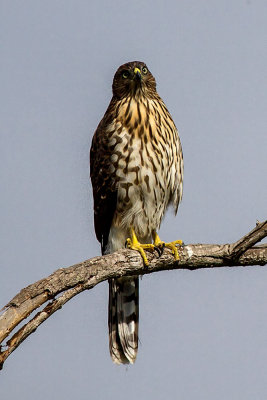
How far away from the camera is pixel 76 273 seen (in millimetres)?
5012

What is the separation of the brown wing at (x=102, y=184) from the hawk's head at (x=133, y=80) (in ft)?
1.32

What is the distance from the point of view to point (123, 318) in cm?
727

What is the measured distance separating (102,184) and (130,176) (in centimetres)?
33

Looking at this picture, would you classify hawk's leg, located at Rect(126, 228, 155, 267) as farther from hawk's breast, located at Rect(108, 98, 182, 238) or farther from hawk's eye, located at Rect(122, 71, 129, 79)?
hawk's eye, located at Rect(122, 71, 129, 79)

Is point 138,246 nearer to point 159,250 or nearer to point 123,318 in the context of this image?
point 159,250

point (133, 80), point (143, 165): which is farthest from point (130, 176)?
point (133, 80)

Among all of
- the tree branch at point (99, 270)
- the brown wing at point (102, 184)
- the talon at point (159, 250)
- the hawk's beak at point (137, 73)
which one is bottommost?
the tree branch at point (99, 270)

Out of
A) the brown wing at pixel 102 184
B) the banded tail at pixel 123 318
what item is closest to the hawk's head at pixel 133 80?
the brown wing at pixel 102 184

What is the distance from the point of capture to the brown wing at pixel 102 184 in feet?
21.8

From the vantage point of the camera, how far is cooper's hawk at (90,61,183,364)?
6.59 meters

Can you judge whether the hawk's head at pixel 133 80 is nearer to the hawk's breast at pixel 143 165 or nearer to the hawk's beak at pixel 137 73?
the hawk's beak at pixel 137 73

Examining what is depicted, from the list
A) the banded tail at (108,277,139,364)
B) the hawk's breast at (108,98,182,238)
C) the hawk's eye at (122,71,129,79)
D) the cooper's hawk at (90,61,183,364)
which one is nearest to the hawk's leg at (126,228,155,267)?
the cooper's hawk at (90,61,183,364)

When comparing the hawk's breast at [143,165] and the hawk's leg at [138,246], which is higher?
the hawk's breast at [143,165]

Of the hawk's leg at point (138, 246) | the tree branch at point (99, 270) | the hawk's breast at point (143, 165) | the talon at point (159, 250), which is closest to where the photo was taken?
the tree branch at point (99, 270)
